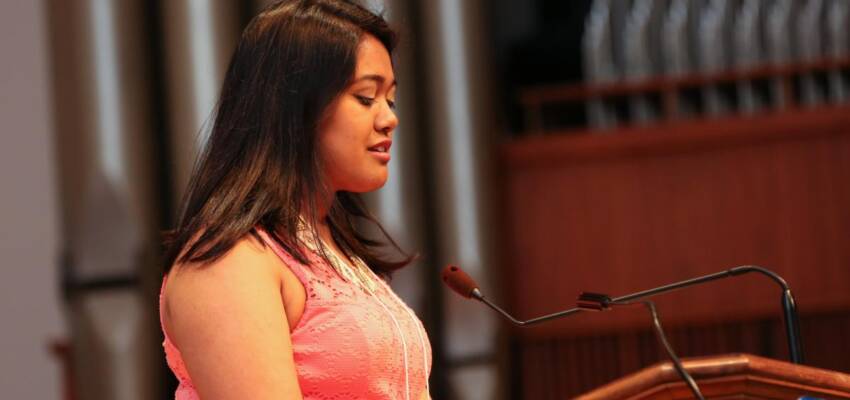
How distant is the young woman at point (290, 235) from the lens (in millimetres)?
1236

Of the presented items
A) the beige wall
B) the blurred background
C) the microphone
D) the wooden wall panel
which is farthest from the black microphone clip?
the beige wall

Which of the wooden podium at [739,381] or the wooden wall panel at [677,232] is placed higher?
the wooden podium at [739,381]

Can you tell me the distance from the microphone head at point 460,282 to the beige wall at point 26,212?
7.24ft

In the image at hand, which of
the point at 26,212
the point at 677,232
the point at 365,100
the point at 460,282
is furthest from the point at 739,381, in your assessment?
the point at 26,212

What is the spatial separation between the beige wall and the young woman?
227 cm

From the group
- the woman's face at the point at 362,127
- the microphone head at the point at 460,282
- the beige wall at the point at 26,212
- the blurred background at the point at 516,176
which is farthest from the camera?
the beige wall at the point at 26,212

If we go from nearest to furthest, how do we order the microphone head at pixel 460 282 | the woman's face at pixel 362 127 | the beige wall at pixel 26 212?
the woman's face at pixel 362 127, the microphone head at pixel 460 282, the beige wall at pixel 26 212

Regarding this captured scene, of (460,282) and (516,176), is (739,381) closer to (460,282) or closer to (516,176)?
(460,282)

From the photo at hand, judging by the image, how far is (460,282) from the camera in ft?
4.99

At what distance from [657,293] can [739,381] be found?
19cm

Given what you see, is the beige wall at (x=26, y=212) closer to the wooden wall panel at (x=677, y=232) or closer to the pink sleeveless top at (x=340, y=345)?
the wooden wall panel at (x=677, y=232)

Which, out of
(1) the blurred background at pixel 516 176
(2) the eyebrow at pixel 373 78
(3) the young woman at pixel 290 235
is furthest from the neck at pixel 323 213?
(1) the blurred background at pixel 516 176

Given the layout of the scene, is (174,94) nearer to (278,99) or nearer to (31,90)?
(31,90)

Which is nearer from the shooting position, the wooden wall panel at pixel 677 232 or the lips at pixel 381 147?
the lips at pixel 381 147
